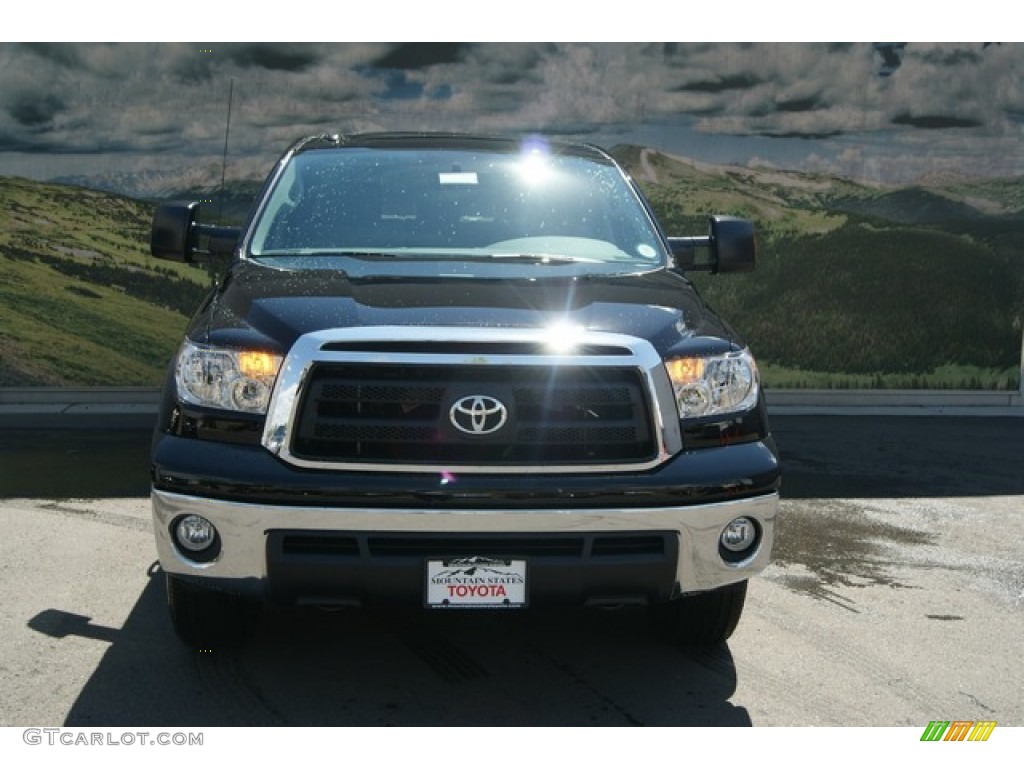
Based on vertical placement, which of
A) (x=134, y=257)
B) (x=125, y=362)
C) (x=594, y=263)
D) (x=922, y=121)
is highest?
(x=922, y=121)

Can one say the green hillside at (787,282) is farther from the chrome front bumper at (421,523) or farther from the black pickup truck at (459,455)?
the chrome front bumper at (421,523)

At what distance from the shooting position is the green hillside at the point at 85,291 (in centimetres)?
1130

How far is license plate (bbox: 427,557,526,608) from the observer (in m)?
4.21

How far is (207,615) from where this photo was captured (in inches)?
189

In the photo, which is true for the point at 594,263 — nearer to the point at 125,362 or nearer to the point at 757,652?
the point at 757,652

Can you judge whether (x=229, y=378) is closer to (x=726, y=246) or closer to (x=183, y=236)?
(x=183, y=236)

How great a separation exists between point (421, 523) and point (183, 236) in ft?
7.12

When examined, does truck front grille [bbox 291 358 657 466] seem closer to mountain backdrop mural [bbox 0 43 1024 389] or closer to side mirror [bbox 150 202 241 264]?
side mirror [bbox 150 202 241 264]

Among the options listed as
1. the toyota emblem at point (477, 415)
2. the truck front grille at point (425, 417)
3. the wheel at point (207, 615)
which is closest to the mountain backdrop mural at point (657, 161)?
the wheel at point (207, 615)

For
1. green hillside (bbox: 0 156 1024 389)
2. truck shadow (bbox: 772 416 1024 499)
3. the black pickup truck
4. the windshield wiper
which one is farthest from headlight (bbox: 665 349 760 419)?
green hillside (bbox: 0 156 1024 389)

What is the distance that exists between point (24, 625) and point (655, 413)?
2596 millimetres
